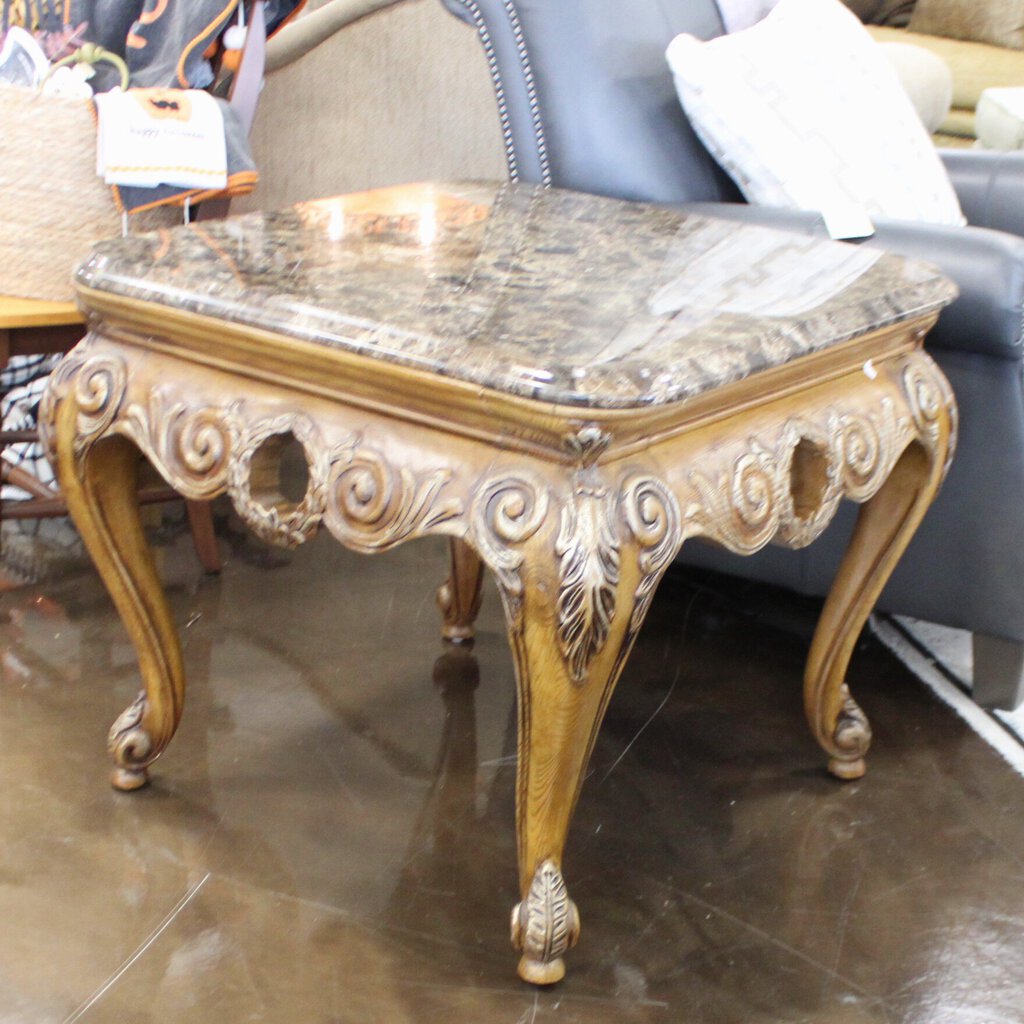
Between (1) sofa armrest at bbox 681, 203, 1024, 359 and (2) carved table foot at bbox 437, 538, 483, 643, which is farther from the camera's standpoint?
(2) carved table foot at bbox 437, 538, 483, 643

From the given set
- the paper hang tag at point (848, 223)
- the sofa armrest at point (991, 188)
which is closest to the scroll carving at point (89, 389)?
the paper hang tag at point (848, 223)

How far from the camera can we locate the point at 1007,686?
1567mm

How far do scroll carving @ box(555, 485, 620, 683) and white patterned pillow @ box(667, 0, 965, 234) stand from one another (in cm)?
76

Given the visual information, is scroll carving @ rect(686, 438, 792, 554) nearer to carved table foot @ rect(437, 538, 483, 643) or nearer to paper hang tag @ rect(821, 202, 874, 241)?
paper hang tag @ rect(821, 202, 874, 241)

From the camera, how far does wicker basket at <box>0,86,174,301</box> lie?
68.4 inches

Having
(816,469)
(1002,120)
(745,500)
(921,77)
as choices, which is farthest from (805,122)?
(921,77)

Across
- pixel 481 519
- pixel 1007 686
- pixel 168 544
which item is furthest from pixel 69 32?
pixel 1007 686

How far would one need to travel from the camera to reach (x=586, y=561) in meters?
0.88

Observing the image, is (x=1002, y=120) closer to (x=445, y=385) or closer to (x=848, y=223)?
(x=848, y=223)

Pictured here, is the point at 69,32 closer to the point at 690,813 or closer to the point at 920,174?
the point at 920,174

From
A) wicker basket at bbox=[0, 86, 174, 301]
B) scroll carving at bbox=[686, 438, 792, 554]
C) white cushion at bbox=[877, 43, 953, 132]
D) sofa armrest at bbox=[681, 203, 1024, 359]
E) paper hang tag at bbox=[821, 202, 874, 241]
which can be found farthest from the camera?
white cushion at bbox=[877, 43, 953, 132]

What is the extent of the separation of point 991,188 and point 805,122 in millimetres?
469

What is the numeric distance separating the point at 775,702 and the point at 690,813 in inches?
11.4

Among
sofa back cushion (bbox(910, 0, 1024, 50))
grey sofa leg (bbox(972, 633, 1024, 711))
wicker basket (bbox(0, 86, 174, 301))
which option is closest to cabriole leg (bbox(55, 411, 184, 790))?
wicker basket (bbox(0, 86, 174, 301))
